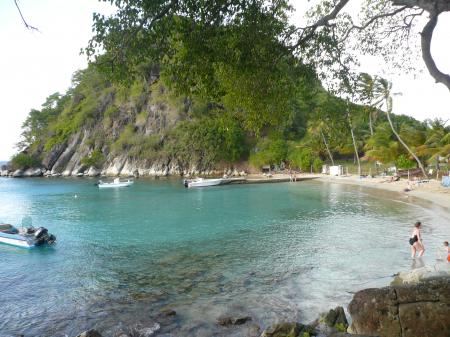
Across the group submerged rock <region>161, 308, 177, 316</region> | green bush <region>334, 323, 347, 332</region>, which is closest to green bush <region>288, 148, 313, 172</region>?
submerged rock <region>161, 308, 177, 316</region>

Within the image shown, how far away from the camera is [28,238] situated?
23.0m

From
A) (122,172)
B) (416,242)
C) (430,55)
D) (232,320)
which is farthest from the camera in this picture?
(122,172)

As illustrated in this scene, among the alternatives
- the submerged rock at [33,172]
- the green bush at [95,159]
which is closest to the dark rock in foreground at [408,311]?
the green bush at [95,159]

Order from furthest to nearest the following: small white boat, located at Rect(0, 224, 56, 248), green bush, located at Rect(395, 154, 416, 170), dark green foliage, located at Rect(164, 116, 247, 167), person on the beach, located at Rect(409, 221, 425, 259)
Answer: dark green foliage, located at Rect(164, 116, 247, 167) < green bush, located at Rect(395, 154, 416, 170) < small white boat, located at Rect(0, 224, 56, 248) < person on the beach, located at Rect(409, 221, 425, 259)

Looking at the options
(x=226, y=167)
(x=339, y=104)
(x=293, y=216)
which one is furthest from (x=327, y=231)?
(x=226, y=167)

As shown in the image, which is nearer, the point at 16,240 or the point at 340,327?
the point at 340,327

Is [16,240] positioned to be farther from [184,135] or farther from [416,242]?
[184,135]

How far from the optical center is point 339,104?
978 cm

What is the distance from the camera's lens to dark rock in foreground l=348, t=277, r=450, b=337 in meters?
6.37

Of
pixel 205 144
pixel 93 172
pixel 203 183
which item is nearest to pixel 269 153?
pixel 205 144

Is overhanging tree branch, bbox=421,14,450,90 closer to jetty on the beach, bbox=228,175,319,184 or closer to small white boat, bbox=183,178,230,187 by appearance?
small white boat, bbox=183,178,230,187

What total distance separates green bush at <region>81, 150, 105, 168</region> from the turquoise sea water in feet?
225

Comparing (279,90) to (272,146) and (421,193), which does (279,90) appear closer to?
(421,193)

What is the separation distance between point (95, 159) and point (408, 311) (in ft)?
337
